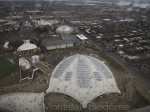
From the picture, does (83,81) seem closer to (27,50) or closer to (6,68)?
(6,68)

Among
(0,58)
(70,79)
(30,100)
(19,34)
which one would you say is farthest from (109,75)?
(19,34)

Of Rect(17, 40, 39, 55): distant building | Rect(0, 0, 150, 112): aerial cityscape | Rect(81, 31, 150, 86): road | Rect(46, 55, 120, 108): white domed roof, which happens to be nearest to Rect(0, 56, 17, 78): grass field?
Rect(0, 0, 150, 112): aerial cityscape

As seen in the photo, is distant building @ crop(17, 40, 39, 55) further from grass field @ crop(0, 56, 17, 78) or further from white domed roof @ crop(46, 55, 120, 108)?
white domed roof @ crop(46, 55, 120, 108)

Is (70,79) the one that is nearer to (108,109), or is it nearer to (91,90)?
(91,90)

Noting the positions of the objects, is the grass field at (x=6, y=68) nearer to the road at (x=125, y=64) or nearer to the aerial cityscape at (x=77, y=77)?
the aerial cityscape at (x=77, y=77)

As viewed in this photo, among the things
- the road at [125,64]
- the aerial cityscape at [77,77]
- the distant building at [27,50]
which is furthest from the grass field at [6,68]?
the road at [125,64]

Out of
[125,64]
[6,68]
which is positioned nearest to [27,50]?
[6,68]
